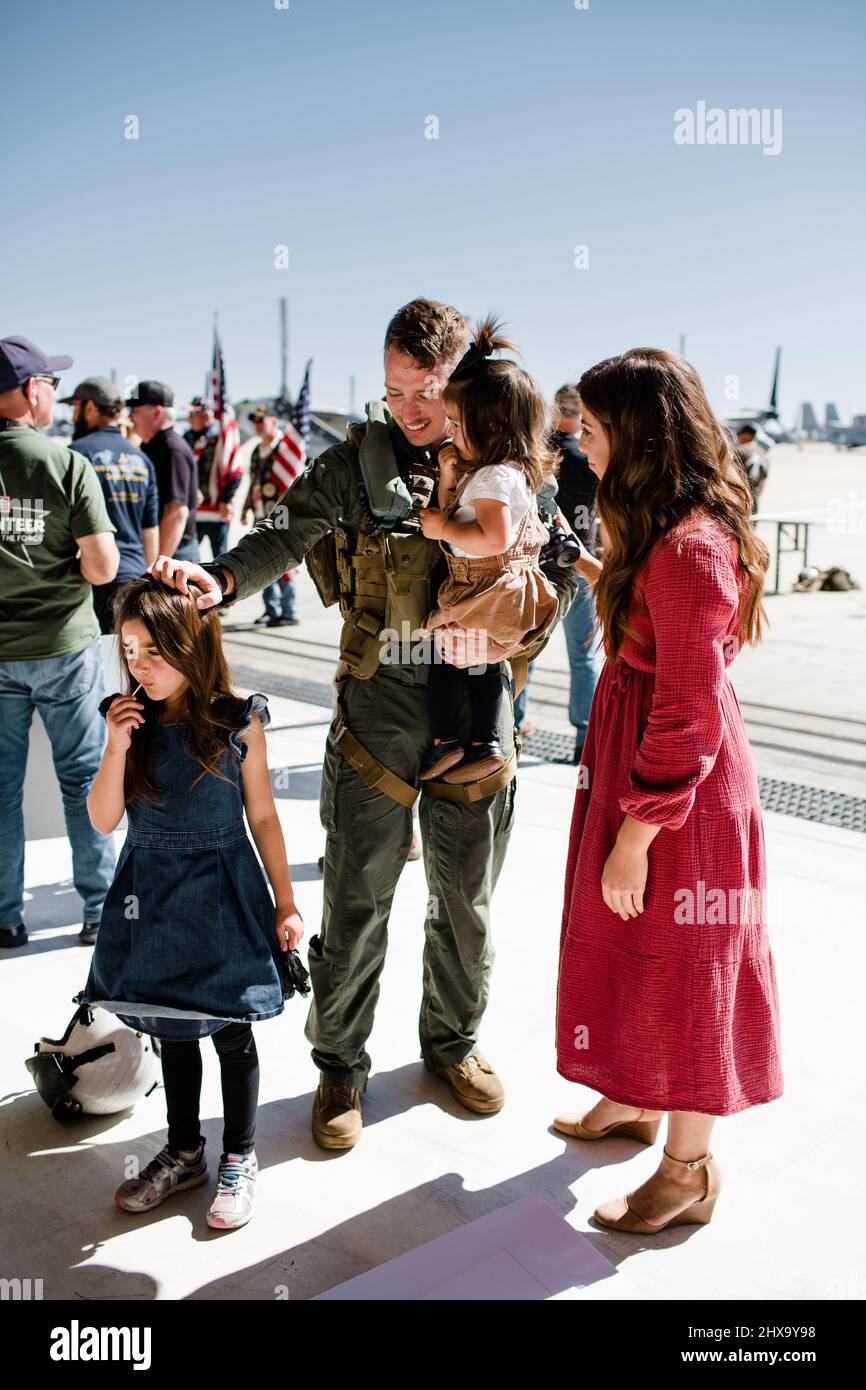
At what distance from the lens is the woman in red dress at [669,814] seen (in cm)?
215

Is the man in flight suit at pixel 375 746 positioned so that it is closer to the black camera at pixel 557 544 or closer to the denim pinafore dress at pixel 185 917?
the black camera at pixel 557 544

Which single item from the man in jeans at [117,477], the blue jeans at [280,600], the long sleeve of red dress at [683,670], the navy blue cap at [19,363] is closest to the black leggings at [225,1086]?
the long sleeve of red dress at [683,670]

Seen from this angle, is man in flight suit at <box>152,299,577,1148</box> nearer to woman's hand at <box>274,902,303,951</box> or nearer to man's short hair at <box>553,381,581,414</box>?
woman's hand at <box>274,902,303,951</box>

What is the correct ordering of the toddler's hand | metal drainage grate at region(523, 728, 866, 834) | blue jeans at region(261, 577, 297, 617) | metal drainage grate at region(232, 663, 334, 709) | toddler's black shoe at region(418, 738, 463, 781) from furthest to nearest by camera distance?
blue jeans at region(261, 577, 297, 617)
metal drainage grate at region(232, 663, 334, 709)
metal drainage grate at region(523, 728, 866, 834)
toddler's black shoe at region(418, 738, 463, 781)
the toddler's hand

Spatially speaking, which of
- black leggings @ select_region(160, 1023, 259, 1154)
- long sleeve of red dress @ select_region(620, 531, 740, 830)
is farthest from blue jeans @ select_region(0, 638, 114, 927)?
long sleeve of red dress @ select_region(620, 531, 740, 830)

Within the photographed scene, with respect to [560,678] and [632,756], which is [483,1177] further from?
[560,678]

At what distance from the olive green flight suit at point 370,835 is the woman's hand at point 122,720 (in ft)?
1.30

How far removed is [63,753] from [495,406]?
2157 millimetres

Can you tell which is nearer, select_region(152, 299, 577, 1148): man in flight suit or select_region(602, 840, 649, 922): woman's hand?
select_region(602, 840, 649, 922): woman's hand

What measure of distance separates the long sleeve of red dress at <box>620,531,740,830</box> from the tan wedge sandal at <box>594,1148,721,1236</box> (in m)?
0.88

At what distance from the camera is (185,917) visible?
2.45 metres

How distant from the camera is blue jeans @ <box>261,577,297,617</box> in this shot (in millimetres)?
10695

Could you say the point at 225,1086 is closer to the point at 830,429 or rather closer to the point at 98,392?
the point at 98,392
